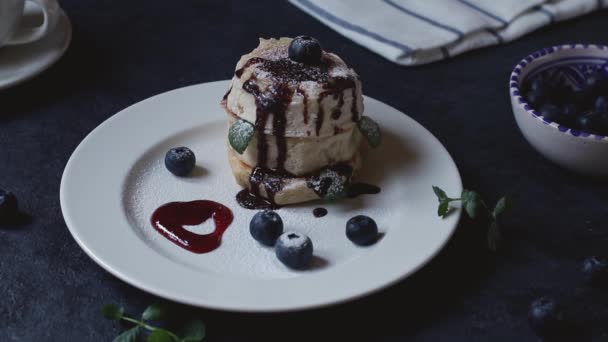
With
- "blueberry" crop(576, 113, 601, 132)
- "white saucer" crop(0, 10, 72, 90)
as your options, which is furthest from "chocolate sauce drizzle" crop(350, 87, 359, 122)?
"white saucer" crop(0, 10, 72, 90)

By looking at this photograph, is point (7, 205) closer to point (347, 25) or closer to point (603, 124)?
point (347, 25)

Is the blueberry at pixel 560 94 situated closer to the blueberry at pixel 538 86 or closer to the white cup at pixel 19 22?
the blueberry at pixel 538 86

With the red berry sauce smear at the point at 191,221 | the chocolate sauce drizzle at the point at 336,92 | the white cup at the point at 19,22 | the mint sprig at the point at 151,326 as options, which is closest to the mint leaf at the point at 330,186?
the chocolate sauce drizzle at the point at 336,92

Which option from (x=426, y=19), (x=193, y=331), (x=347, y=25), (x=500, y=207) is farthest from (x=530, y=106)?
(x=193, y=331)

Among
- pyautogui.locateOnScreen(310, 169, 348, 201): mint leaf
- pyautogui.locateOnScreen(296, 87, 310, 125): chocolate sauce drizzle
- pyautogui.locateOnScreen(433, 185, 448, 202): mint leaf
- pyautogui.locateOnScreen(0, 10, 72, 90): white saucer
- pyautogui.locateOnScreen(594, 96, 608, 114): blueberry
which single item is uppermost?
pyautogui.locateOnScreen(594, 96, 608, 114): blueberry

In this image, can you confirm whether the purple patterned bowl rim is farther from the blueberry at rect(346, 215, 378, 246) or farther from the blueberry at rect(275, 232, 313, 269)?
the blueberry at rect(275, 232, 313, 269)

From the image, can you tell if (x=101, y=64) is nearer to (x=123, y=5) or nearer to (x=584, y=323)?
(x=123, y=5)

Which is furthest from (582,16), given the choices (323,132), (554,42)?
(323,132)
